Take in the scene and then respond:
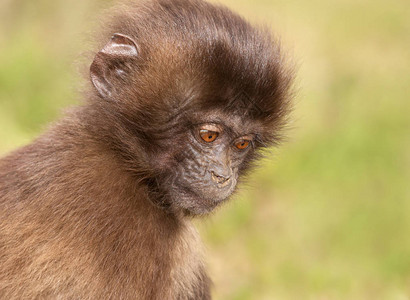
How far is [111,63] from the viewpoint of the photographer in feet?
14.7

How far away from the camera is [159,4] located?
15.3 ft

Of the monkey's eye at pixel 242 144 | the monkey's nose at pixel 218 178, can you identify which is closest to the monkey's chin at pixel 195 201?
the monkey's nose at pixel 218 178

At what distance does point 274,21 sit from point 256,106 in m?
5.65

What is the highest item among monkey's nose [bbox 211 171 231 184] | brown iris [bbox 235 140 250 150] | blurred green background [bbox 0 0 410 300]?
brown iris [bbox 235 140 250 150]

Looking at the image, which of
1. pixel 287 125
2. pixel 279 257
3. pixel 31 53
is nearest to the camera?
pixel 287 125

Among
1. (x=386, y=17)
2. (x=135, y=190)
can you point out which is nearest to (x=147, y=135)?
(x=135, y=190)

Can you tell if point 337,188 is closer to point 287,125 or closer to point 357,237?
point 357,237

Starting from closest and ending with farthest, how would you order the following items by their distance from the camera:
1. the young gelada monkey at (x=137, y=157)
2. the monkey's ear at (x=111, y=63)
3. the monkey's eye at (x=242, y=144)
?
the young gelada monkey at (x=137, y=157)
the monkey's ear at (x=111, y=63)
the monkey's eye at (x=242, y=144)

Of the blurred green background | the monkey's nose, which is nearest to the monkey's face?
the monkey's nose

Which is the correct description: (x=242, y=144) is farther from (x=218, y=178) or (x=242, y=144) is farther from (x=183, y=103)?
(x=183, y=103)

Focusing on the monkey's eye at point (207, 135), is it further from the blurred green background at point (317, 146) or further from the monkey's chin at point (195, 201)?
the blurred green background at point (317, 146)

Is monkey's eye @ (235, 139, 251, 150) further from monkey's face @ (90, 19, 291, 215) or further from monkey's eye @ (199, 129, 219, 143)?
monkey's eye @ (199, 129, 219, 143)

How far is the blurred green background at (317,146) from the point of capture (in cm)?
838

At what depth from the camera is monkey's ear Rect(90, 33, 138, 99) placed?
4.43m
